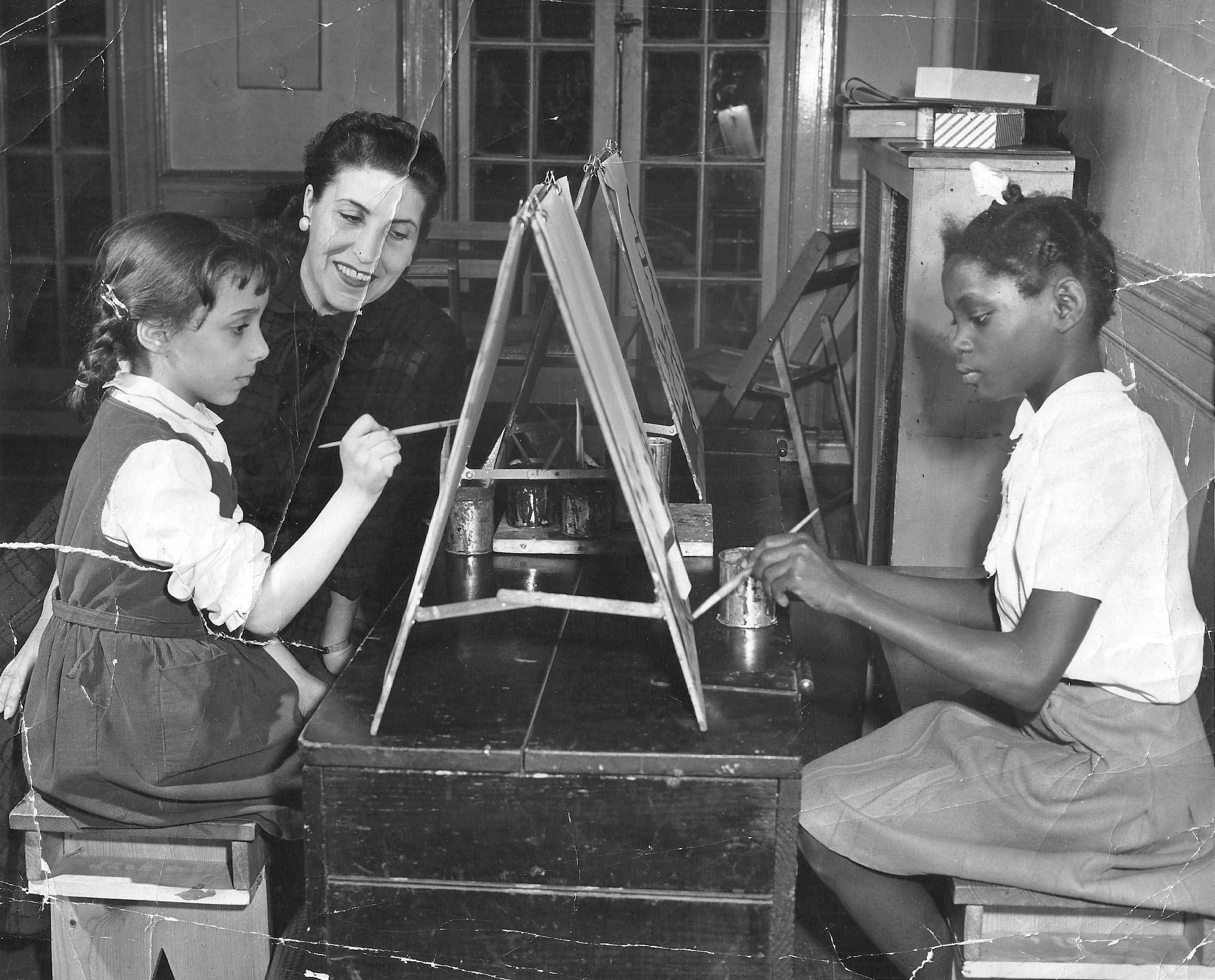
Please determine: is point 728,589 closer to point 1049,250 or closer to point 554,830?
point 554,830

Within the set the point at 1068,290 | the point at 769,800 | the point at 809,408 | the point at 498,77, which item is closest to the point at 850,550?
the point at 809,408

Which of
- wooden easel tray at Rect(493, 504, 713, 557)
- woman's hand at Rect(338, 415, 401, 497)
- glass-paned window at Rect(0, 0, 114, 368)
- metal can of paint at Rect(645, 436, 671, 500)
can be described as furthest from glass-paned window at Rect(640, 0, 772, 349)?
woman's hand at Rect(338, 415, 401, 497)

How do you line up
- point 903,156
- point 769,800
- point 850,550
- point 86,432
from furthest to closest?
point 850,550 → point 903,156 → point 86,432 → point 769,800

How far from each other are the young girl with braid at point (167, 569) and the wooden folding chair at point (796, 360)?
155 centimetres

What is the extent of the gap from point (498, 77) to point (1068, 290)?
3.27 m

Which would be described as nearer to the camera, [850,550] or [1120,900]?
[1120,900]

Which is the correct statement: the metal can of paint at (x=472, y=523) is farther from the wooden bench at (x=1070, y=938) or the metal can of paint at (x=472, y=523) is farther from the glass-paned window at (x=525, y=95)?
the glass-paned window at (x=525, y=95)

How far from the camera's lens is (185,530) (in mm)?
1558

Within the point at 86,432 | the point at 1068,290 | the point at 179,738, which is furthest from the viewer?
the point at 86,432

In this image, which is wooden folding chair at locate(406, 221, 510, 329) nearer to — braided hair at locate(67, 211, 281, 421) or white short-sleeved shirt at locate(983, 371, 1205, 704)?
braided hair at locate(67, 211, 281, 421)

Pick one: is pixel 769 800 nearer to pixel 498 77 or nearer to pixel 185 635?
pixel 185 635

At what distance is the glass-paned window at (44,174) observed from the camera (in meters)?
2.10

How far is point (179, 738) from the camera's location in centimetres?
167

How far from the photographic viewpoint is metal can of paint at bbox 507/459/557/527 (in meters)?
1.85
